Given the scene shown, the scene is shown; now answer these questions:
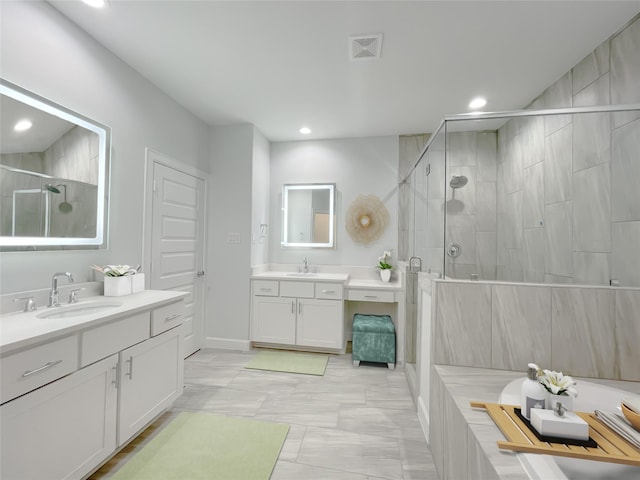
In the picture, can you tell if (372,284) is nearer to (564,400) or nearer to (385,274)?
(385,274)

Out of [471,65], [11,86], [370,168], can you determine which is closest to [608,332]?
[471,65]

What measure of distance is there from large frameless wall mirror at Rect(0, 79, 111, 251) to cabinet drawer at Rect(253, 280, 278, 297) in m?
1.58

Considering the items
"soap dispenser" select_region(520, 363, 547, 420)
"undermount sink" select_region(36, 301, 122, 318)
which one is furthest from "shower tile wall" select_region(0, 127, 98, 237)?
"soap dispenser" select_region(520, 363, 547, 420)

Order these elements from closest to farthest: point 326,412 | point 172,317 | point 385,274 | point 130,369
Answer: point 130,369
point 172,317
point 326,412
point 385,274

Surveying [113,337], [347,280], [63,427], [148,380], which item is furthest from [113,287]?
[347,280]

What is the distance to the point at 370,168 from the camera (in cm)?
365

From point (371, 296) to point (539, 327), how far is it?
5.49 feet

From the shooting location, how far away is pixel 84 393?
1.32 meters

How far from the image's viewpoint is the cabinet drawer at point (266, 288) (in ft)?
10.6

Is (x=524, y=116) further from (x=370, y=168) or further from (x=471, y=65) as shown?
(x=370, y=168)

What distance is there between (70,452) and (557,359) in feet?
8.05

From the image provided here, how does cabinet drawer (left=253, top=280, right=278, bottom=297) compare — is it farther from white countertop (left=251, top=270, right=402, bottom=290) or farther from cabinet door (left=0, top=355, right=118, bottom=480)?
cabinet door (left=0, top=355, right=118, bottom=480)

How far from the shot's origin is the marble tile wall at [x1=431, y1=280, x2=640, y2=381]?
4.98ft

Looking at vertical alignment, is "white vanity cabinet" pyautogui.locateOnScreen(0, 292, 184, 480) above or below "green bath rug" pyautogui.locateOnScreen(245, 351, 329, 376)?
above
